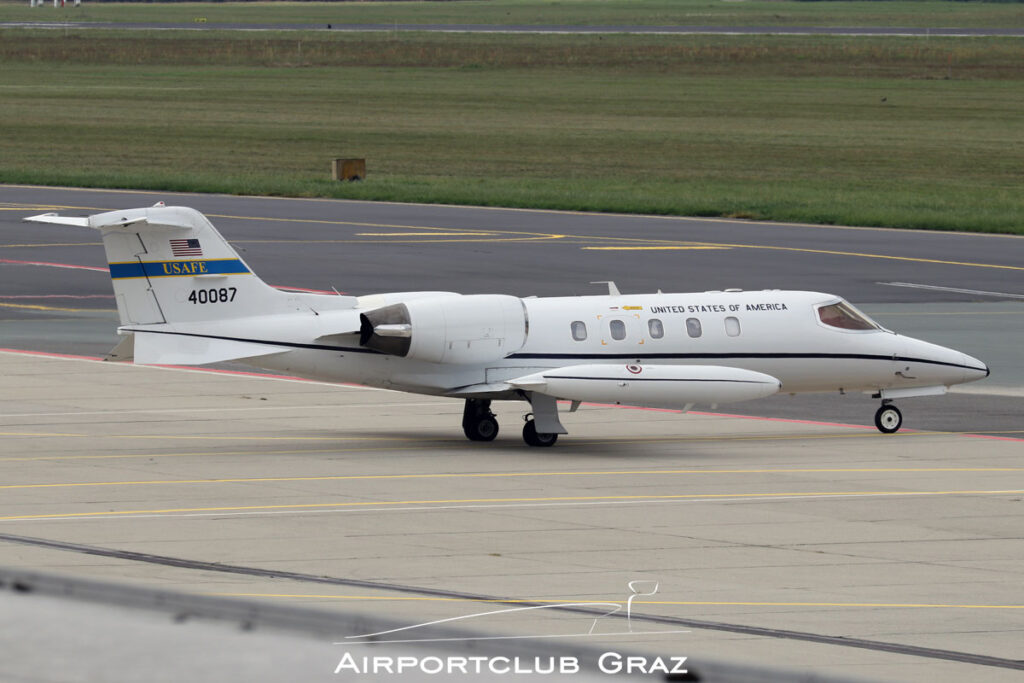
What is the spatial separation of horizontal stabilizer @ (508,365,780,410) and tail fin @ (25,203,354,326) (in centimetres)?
463

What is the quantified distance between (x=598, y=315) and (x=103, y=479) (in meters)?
8.92

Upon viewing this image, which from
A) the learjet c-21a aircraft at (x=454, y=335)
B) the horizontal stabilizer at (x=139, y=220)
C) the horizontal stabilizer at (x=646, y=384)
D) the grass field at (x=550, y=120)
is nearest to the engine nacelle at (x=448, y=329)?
the learjet c-21a aircraft at (x=454, y=335)

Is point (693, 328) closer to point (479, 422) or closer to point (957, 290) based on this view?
point (479, 422)

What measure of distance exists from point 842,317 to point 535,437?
6.29 meters

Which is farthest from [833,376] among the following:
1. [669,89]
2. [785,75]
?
[785,75]

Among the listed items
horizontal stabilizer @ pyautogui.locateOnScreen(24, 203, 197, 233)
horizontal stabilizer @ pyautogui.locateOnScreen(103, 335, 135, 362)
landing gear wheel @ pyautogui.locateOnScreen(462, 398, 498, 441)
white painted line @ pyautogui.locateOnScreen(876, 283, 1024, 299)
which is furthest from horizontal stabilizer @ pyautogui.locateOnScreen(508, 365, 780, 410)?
white painted line @ pyautogui.locateOnScreen(876, 283, 1024, 299)

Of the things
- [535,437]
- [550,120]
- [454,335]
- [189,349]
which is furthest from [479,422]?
[550,120]

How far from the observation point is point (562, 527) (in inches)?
760

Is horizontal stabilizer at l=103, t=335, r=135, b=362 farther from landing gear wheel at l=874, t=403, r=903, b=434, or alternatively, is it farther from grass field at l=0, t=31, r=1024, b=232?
grass field at l=0, t=31, r=1024, b=232

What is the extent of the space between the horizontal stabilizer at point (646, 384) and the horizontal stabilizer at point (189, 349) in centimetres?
437

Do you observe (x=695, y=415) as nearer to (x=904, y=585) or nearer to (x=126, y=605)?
(x=904, y=585)

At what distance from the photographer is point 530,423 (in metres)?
26.9

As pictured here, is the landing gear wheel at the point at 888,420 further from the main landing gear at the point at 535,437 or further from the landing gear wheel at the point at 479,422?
the landing gear wheel at the point at 479,422

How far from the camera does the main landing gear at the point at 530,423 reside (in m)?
26.4
